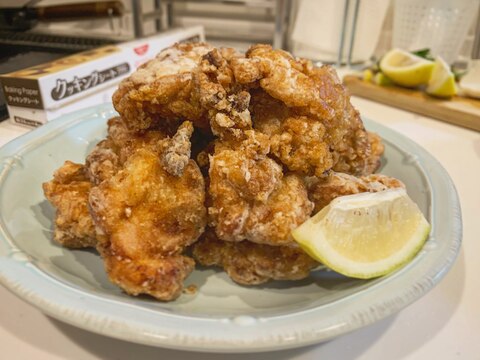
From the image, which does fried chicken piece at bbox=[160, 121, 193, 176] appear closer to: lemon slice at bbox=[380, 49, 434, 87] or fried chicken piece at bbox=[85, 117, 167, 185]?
fried chicken piece at bbox=[85, 117, 167, 185]

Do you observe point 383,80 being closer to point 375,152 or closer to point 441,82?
point 441,82

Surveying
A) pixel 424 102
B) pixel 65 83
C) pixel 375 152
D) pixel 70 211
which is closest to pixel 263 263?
pixel 70 211

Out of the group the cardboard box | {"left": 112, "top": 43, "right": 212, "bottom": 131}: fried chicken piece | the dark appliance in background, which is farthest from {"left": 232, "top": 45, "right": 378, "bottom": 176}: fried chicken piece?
the dark appliance in background

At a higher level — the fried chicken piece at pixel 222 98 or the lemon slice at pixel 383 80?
the fried chicken piece at pixel 222 98

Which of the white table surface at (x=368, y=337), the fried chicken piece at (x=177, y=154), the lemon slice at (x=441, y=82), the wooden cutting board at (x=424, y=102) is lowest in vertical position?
the white table surface at (x=368, y=337)

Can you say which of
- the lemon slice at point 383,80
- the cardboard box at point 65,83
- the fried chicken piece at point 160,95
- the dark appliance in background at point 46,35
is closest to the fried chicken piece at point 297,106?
the fried chicken piece at point 160,95

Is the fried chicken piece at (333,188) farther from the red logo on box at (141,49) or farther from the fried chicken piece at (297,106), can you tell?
the red logo on box at (141,49)

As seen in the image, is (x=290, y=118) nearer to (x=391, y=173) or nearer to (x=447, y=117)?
(x=391, y=173)
